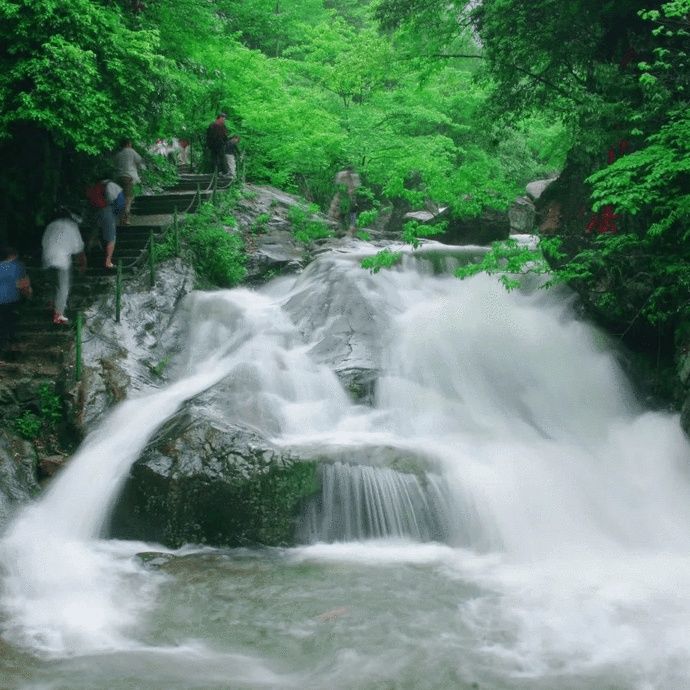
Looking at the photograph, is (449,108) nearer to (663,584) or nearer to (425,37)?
(425,37)

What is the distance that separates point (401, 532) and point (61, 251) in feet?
22.2

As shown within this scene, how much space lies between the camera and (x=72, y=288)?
37.1 ft

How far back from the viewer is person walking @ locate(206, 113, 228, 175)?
57.4 ft

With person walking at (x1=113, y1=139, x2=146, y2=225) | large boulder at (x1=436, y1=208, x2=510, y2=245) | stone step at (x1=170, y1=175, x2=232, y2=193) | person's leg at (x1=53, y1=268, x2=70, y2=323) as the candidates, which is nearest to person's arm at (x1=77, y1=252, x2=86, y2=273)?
person's leg at (x1=53, y1=268, x2=70, y2=323)

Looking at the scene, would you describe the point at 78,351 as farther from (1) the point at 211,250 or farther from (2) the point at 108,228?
(1) the point at 211,250

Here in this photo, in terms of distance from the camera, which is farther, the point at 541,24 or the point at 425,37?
the point at 425,37

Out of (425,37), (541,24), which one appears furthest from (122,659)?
(425,37)

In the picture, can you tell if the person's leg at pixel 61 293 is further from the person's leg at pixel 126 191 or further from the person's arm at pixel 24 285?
the person's leg at pixel 126 191

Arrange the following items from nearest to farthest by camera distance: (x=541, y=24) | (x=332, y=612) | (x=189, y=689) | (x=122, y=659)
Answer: (x=189, y=689)
(x=122, y=659)
(x=332, y=612)
(x=541, y=24)

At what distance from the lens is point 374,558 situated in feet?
22.0

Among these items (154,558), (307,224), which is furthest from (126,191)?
(154,558)

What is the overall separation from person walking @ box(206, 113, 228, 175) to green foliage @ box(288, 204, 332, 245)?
237 centimetres

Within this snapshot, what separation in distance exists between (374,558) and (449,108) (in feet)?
61.7

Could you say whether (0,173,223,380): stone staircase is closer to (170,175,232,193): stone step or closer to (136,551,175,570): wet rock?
(170,175,232,193): stone step
